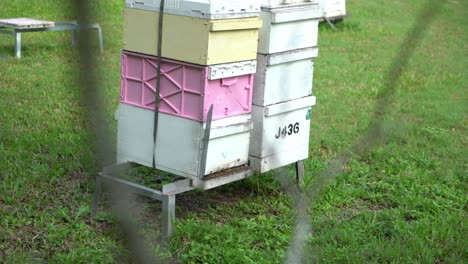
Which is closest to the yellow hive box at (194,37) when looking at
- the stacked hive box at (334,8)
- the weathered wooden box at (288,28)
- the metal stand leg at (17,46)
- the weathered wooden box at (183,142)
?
the weathered wooden box at (288,28)

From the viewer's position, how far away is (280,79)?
4426mm

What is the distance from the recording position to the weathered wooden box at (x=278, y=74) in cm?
453

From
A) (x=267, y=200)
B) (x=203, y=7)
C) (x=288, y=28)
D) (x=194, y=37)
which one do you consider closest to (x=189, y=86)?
(x=194, y=37)

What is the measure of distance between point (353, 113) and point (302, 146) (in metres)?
2.46

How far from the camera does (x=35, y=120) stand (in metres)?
6.44

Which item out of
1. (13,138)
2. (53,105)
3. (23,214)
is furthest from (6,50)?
(23,214)

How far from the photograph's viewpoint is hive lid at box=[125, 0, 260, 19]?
4047 millimetres

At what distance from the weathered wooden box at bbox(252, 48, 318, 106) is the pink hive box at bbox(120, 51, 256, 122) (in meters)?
0.12

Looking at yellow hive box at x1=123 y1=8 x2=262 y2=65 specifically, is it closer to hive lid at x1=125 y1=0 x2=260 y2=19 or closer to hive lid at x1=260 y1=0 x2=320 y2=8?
hive lid at x1=125 y1=0 x2=260 y2=19

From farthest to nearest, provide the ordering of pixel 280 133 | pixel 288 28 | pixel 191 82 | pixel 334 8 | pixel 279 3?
pixel 334 8 → pixel 280 133 → pixel 288 28 → pixel 279 3 → pixel 191 82

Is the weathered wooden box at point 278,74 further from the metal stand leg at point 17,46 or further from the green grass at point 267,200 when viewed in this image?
the metal stand leg at point 17,46

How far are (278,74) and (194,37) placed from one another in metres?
0.75

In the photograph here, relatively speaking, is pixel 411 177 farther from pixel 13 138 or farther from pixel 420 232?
pixel 13 138

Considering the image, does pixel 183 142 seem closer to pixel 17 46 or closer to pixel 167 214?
pixel 167 214
